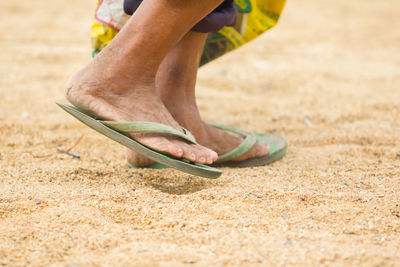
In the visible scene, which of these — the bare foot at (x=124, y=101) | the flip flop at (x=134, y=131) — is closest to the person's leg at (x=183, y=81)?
the bare foot at (x=124, y=101)

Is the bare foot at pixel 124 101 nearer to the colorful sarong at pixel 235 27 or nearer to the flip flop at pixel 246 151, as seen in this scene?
the flip flop at pixel 246 151

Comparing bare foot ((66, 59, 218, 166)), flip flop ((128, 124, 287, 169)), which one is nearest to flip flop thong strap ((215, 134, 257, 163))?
flip flop ((128, 124, 287, 169))

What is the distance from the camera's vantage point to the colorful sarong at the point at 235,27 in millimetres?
1611

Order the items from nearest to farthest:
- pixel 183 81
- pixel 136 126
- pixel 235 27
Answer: pixel 136 126 → pixel 183 81 → pixel 235 27

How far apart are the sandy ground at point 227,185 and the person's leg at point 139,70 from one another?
0.20m

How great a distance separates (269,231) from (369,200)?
33cm

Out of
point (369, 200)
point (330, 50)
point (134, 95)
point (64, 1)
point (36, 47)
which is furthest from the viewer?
point (64, 1)

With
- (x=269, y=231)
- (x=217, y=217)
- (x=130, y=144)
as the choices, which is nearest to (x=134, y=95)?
(x=130, y=144)

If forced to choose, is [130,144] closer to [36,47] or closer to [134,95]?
[134,95]

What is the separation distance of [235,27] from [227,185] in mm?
715

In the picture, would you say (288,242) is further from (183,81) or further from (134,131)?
(183,81)

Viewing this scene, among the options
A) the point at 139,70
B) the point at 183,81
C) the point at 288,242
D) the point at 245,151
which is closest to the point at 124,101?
the point at 139,70

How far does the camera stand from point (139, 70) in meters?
1.26

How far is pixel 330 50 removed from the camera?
382cm
